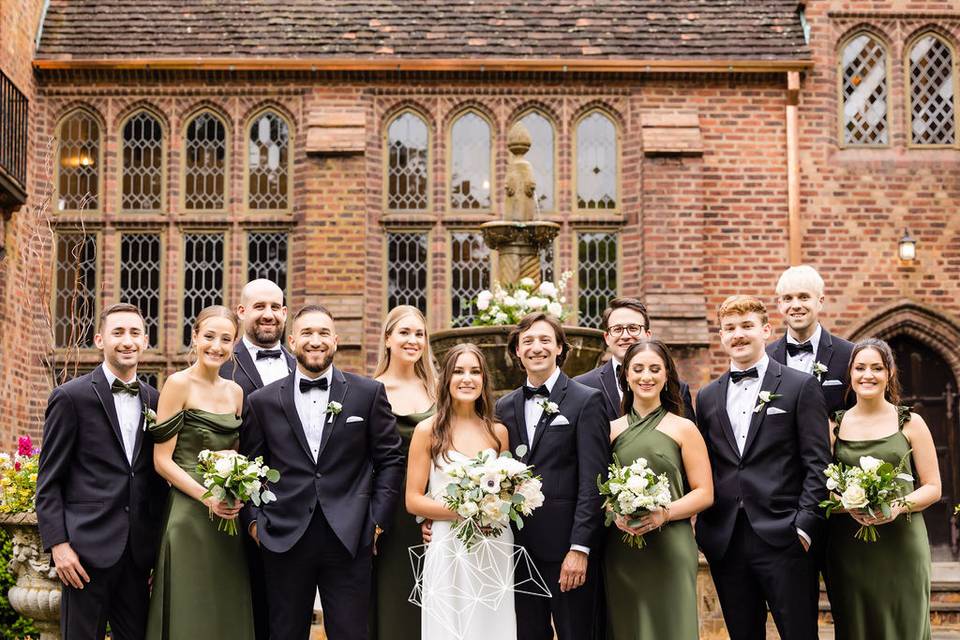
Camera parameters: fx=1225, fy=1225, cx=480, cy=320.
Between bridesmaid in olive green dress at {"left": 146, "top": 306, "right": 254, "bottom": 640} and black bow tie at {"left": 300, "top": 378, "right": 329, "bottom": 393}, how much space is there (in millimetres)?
361

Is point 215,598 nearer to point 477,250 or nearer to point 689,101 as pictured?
point 477,250

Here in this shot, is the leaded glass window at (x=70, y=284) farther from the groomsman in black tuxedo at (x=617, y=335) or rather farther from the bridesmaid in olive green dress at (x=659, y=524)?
the bridesmaid in olive green dress at (x=659, y=524)

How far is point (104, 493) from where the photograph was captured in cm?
584

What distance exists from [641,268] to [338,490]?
898cm

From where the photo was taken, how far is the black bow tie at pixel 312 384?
5.91 metres

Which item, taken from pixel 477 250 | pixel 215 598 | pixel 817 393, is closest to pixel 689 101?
pixel 477 250

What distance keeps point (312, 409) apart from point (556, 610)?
1.50m

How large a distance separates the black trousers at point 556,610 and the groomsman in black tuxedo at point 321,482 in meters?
0.74

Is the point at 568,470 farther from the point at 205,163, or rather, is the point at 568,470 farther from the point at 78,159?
the point at 78,159

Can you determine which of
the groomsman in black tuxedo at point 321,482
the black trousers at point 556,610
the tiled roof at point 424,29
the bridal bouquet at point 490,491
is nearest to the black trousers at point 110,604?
the groomsman in black tuxedo at point 321,482

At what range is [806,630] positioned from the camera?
5.70 metres

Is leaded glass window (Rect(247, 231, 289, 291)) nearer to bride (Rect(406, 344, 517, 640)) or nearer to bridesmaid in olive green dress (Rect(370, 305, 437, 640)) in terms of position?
bridesmaid in olive green dress (Rect(370, 305, 437, 640))

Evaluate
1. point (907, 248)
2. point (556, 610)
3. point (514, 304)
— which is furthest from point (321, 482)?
point (907, 248)

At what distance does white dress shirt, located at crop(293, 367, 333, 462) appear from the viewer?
588cm
